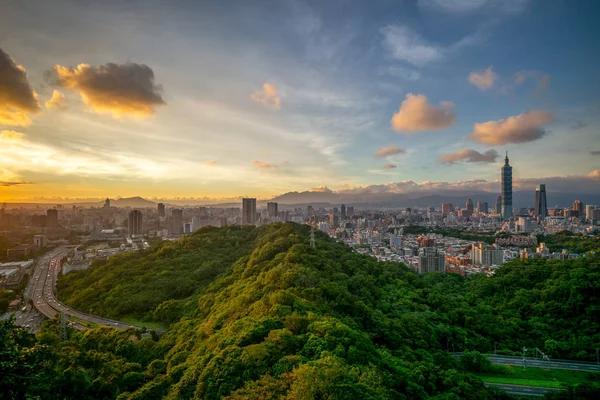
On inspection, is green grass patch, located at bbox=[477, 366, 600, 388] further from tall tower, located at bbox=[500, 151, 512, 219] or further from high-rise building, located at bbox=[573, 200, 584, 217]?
high-rise building, located at bbox=[573, 200, 584, 217]

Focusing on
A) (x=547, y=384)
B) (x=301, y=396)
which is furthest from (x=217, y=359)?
(x=547, y=384)

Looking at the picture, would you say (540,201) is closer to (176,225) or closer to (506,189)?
(506,189)

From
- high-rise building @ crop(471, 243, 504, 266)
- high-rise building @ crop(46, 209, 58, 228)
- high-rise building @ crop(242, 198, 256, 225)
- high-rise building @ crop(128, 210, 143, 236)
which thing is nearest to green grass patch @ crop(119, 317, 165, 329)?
high-rise building @ crop(471, 243, 504, 266)

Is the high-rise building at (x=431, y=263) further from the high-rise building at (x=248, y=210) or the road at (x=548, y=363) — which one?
the high-rise building at (x=248, y=210)

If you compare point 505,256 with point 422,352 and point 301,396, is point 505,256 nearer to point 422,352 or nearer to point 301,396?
point 422,352

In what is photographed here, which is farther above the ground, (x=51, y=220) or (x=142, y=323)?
(x=51, y=220)

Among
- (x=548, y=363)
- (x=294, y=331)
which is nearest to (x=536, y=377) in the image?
(x=548, y=363)
